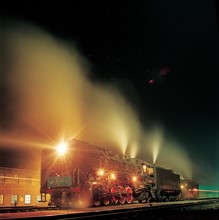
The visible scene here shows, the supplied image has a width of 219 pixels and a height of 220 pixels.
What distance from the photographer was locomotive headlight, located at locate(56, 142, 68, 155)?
63.7 ft

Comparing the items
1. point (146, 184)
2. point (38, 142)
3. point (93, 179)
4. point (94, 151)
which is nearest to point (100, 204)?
point (93, 179)

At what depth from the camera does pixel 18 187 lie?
1425 inches

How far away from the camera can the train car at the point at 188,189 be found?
40062mm

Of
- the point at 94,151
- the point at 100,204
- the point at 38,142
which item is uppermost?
the point at 38,142

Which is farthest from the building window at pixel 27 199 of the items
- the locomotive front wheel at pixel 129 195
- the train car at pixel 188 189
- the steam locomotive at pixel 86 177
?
the train car at pixel 188 189

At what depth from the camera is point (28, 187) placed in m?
37.7

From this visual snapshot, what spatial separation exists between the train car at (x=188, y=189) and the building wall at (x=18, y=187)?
17647mm

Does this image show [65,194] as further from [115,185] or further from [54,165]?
[115,185]

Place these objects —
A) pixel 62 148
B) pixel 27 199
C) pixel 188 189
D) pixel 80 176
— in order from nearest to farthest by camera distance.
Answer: pixel 80 176 < pixel 62 148 < pixel 27 199 < pixel 188 189

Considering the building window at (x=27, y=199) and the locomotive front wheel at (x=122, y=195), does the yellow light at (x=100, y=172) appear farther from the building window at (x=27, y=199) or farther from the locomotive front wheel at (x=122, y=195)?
the building window at (x=27, y=199)

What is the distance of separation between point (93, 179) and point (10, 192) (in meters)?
19.2

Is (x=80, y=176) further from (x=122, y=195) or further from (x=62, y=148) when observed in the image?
(x=122, y=195)

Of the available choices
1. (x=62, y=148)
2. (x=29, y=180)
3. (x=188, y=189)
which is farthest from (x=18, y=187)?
(x=188, y=189)

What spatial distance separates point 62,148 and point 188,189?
92.7ft
